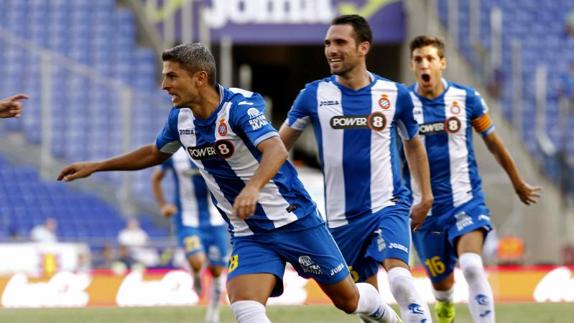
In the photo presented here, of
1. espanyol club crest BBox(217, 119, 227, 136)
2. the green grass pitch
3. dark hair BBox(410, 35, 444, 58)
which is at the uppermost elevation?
dark hair BBox(410, 35, 444, 58)

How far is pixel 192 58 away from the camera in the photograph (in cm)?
759

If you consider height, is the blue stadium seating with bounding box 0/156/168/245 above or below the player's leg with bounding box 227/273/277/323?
below

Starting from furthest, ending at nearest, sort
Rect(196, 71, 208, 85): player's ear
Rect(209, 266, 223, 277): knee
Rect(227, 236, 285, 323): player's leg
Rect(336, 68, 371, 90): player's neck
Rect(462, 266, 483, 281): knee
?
1. Rect(209, 266, 223, 277): knee
2. Rect(462, 266, 483, 281): knee
3. Rect(336, 68, 371, 90): player's neck
4. Rect(227, 236, 285, 323): player's leg
5. Rect(196, 71, 208, 85): player's ear

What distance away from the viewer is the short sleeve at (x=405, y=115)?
30.9ft

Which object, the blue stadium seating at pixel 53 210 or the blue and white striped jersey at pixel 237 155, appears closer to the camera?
the blue and white striped jersey at pixel 237 155

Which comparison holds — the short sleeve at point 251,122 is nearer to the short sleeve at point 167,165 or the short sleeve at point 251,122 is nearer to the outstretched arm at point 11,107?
Answer: the outstretched arm at point 11,107

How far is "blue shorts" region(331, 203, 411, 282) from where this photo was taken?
9188mm

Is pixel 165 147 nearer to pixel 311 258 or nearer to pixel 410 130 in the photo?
pixel 311 258

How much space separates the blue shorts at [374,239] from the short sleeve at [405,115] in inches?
20.6

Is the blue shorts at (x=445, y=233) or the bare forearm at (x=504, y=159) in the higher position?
the bare forearm at (x=504, y=159)

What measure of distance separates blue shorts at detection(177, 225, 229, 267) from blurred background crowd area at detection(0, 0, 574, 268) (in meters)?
6.86

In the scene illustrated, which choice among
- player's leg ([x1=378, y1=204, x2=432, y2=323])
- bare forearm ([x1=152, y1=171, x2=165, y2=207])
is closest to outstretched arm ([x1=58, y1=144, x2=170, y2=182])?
player's leg ([x1=378, y1=204, x2=432, y2=323])

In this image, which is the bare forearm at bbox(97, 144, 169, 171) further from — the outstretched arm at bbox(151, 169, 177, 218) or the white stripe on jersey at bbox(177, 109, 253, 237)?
the outstretched arm at bbox(151, 169, 177, 218)

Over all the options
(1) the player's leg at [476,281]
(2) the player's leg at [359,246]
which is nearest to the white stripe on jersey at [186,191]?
(1) the player's leg at [476,281]
